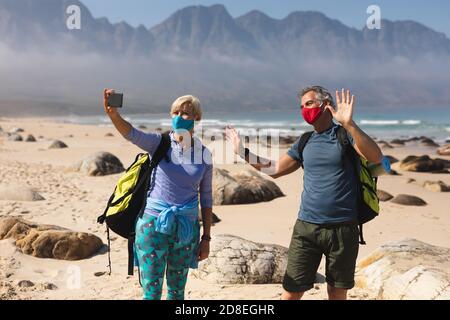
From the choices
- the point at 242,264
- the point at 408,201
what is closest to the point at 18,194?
the point at 242,264

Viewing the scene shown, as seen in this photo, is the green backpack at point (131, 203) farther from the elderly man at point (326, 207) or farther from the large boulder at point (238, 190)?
the large boulder at point (238, 190)

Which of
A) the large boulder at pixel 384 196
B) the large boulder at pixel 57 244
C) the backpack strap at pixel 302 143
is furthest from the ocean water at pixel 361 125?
the backpack strap at pixel 302 143

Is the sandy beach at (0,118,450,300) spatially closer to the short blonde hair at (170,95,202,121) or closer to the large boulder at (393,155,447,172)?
the large boulder at (393,155,447,172)

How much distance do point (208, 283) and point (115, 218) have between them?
2.51 m

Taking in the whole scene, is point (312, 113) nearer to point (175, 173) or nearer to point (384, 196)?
point (175, 173)

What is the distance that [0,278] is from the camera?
19.5 ft

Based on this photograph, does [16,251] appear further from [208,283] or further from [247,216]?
[247,216]

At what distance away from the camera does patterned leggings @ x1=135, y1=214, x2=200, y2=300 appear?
11.5ft

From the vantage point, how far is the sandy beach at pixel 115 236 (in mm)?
5594

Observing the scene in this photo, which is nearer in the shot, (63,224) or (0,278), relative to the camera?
(0,278)

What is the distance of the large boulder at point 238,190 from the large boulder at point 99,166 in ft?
16.0

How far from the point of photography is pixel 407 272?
5.09m

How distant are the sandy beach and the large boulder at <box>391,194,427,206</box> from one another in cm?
17
